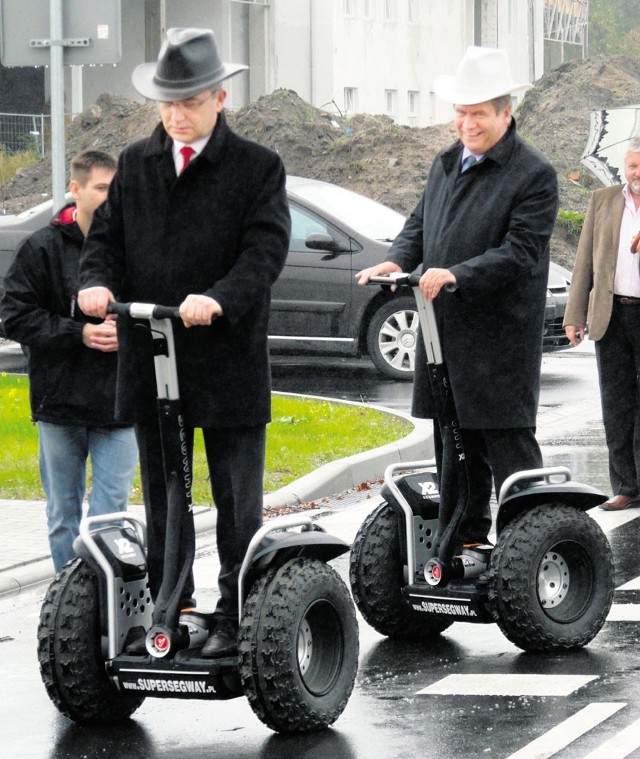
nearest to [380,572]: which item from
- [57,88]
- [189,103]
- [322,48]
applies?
[189,103]

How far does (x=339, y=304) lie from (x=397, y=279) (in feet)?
32.8

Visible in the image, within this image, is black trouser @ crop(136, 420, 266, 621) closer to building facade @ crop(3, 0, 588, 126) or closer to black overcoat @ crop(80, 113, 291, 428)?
black overcoat @ crop(80, 113, 291, 428)

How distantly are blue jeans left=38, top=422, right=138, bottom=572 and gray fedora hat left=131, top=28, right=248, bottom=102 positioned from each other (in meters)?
1.89

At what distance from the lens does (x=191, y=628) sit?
529cm

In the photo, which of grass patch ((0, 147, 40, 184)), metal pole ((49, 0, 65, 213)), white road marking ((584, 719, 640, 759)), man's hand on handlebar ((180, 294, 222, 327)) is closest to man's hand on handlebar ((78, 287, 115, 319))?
man's hand on handlebar ((180, 294, 222, 327))

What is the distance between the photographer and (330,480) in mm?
10266

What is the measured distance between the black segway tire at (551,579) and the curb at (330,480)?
263 cm

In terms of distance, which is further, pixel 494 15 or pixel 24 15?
pixel 494 15

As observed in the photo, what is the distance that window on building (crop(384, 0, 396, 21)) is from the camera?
52.9m

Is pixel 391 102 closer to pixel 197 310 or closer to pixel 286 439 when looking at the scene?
pixel 286 439

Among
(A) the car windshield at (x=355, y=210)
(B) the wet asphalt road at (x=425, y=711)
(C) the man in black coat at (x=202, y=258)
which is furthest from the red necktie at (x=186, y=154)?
(A) the car windshield at (x=355, y=210)

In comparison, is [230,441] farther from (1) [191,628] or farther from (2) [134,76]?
(2) [134,76]

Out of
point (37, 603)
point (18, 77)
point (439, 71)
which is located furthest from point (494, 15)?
point (37, 603)

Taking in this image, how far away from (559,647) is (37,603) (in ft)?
7.93
